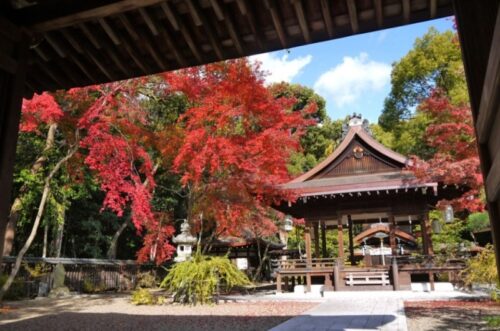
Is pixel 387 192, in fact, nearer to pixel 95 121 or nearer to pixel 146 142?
pixel 146 142

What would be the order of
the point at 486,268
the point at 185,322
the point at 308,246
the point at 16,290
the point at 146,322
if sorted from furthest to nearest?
1. the point at 308,246
2. the point at 16,290
3. the point at 486,268
4. the point at 146,322
5. the point at 185,322

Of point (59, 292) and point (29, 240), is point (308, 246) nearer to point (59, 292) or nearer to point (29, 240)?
point (29, 240)

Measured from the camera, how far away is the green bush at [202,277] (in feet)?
34.9

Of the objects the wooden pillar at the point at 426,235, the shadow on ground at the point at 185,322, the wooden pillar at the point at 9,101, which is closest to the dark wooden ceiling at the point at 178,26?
the wooden pillar at the point at 9,101

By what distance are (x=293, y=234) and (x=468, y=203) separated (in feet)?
55.6

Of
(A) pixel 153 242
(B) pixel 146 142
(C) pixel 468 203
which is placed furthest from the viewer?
(A) pixel 153 242

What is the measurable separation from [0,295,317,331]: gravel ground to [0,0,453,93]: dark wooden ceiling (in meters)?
5.55

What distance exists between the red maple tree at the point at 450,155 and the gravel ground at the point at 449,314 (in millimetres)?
3349

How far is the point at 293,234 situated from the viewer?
28.0m

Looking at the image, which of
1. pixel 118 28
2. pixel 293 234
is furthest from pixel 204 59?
pixel 293 234

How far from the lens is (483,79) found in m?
2.19

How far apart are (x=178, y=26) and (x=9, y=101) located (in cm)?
130

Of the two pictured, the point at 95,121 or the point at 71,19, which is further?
the point at 95,121

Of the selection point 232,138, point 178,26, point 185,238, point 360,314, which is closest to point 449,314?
point 360,314
